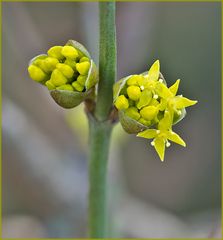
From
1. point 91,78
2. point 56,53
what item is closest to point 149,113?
point 91,78

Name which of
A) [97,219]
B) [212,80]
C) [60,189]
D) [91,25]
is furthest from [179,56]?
[97,219]

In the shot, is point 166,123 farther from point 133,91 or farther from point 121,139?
point 121,139

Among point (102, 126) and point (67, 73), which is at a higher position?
point (67, 73)

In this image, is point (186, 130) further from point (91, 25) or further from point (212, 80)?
point (91, 25)

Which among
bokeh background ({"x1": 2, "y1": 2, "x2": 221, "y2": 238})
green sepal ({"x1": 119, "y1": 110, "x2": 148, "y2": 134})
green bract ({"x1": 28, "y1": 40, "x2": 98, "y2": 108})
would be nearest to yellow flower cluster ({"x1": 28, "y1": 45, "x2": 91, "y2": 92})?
green bract ({"x1": 28, "y1": 40, "x2": 98, "y2": 108})

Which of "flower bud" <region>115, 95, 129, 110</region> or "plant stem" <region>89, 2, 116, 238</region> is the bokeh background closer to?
"plant stem" <region>89, 2, 116, 238</region>

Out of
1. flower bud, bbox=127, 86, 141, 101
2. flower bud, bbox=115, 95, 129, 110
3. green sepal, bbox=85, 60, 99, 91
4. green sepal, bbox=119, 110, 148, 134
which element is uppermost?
green sepal, bbox=85, 60, 99, 91

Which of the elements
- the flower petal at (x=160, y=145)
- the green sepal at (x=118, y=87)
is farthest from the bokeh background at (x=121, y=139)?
the green sepal at (x=118, y=87)
